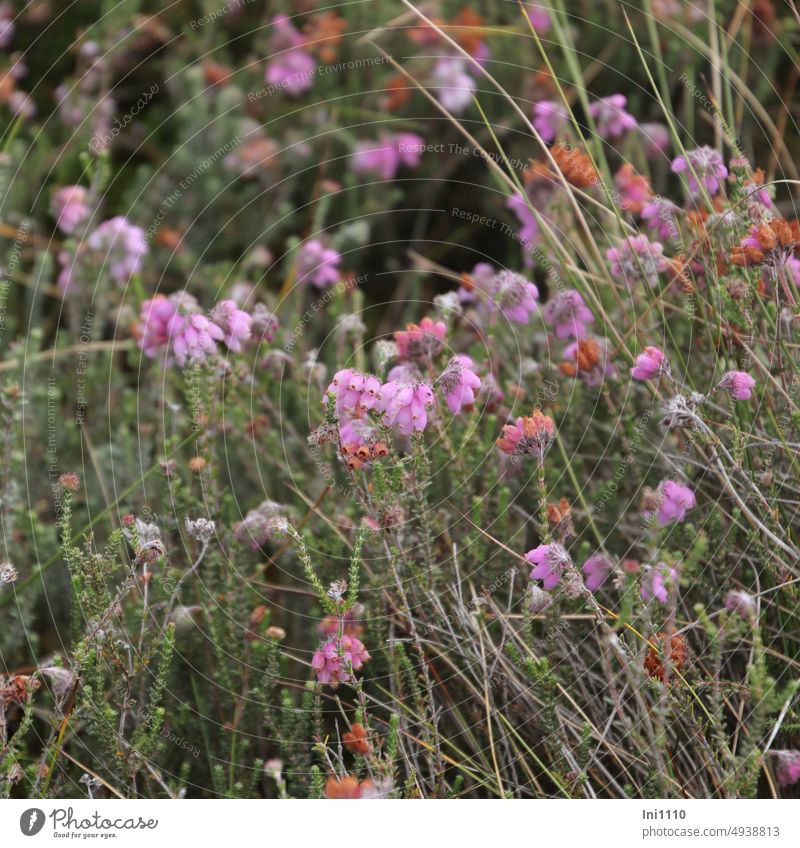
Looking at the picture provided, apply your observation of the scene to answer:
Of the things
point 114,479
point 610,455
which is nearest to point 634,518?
point 610,455

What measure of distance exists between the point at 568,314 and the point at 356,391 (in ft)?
2.10

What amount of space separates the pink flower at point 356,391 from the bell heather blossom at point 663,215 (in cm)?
74

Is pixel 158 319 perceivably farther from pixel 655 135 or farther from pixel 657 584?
pixel 655 135

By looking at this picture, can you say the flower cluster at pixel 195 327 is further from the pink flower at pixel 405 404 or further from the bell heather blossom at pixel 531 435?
the bell heather blossom at pixel 531 435

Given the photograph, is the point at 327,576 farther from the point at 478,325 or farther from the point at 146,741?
the point at 478,325

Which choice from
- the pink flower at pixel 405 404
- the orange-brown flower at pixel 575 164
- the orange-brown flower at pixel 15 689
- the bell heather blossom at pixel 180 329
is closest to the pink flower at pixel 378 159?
the orange-brown flower at pixel 575 164

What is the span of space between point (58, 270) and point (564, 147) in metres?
1.71

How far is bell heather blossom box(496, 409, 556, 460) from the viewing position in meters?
1.38

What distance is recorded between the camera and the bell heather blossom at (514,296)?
178cm

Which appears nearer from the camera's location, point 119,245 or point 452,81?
point 119,245

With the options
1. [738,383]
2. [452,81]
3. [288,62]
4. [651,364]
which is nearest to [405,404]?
[651,364]

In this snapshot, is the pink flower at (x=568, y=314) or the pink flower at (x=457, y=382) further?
the pink flower at (x=568, y=314)

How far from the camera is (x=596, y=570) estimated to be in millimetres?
1641

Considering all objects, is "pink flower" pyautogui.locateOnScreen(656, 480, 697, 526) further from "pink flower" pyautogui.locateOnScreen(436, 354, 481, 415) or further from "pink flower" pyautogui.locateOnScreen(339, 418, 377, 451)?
"pink flower" pyautogui.locateOnScreen(339, 418, 377, 451)
